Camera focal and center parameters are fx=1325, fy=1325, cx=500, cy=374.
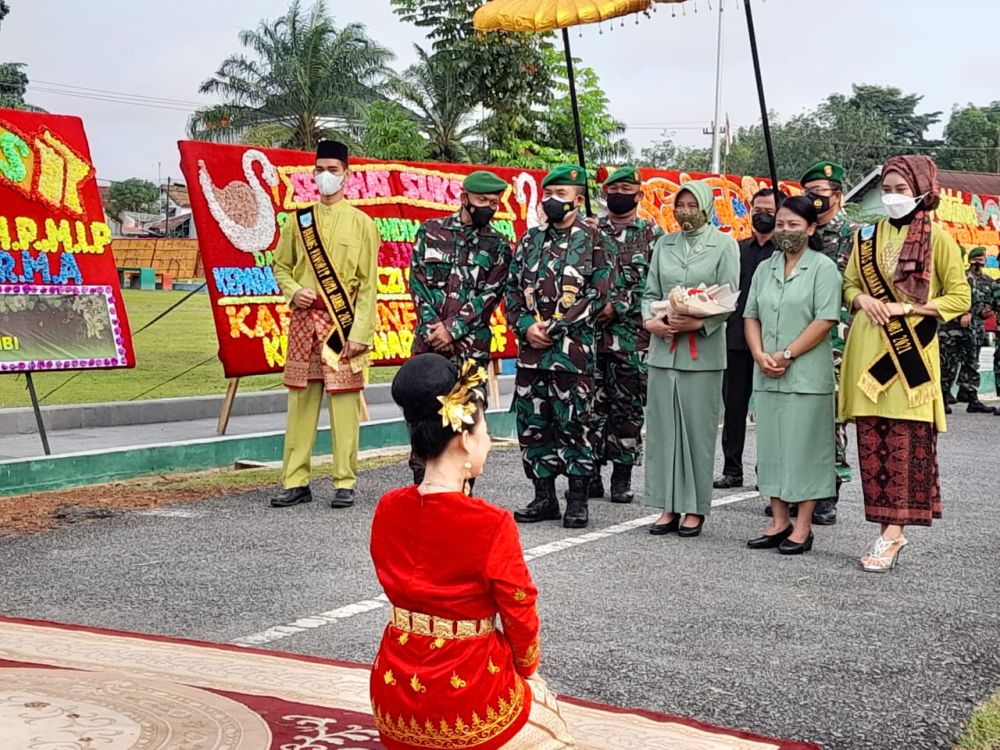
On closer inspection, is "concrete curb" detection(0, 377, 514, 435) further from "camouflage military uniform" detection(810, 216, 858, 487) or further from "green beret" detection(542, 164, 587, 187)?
"camouflage military uniform" detection(810, 216, 858, 487)

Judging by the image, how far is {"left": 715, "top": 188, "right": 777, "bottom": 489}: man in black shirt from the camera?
874 cm

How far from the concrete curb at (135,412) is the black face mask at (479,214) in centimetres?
542

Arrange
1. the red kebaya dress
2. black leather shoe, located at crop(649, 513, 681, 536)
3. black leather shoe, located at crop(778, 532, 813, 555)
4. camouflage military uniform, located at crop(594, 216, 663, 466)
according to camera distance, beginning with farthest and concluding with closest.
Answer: camouflage military uniform, located at crop(594, 216, 663, 466), black leather shoe, located at crop(649, 513, 681, 536), black leather shoe, located at crop(778, 532, 813, 555), the red kebaya dress

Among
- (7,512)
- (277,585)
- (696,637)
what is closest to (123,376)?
(7,512)

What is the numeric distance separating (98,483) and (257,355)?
2051mm

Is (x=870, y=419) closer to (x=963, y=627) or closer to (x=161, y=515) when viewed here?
(x=963, y=627)

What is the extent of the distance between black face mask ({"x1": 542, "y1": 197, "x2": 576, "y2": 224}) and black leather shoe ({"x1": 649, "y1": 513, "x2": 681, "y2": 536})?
1.70 meters

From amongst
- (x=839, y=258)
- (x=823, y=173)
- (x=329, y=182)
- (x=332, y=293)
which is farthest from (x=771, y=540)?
(x=329, y=182)

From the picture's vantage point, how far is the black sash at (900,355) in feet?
20.0

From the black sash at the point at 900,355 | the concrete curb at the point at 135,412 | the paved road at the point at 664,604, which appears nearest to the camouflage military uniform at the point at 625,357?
the paved road at the point at 664,604

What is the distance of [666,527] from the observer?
704 cm

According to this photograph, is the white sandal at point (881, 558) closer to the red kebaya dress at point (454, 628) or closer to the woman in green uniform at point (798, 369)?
the woman in green uniform at point (798, 369)

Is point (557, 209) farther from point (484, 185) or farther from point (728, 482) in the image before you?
point (728, 482)

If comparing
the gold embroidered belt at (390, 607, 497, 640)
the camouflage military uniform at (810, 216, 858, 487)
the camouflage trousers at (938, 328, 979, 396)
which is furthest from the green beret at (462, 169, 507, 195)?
the camouflage trousers at (938, 328, 979, 396)
